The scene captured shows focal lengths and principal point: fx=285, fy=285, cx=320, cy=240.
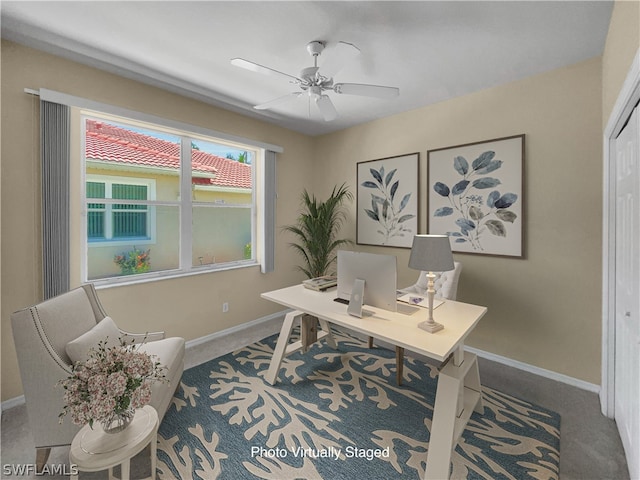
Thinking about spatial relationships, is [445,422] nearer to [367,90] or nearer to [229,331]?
[367,90]

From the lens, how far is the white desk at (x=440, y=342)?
1483 mm

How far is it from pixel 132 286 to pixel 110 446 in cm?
179

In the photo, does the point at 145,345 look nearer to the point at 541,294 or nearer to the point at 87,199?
the point at 87,199

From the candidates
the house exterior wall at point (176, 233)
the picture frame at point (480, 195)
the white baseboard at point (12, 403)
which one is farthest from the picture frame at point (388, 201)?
the white baseboard at point (12, 403)

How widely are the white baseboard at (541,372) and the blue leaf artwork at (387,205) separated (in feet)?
4.84

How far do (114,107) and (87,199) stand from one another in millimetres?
850

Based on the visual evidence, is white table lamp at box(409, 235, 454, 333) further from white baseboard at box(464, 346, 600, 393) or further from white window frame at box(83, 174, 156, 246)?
white window frame at box(83, 174, 156, 246)

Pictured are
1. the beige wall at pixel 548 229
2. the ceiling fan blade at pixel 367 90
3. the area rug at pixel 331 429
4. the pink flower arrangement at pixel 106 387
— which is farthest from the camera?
the beige wall at pixel 548 229

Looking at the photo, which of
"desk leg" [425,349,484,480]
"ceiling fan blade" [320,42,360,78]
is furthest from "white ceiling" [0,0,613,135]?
"desk leg" [425,349,484,480]

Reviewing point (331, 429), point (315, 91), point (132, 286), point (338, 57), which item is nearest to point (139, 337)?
point (132, 286)

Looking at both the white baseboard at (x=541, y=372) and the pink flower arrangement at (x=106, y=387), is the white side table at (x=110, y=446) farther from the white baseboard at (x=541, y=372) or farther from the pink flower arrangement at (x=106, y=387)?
the white baseboard at (x=541, y=372)

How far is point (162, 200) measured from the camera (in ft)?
9.91

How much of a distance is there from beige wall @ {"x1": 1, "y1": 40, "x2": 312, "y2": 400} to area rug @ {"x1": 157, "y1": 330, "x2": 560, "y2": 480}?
806 millimetres

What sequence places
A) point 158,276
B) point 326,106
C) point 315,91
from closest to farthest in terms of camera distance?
point 315,91 → point 326,106 → point 158,276
